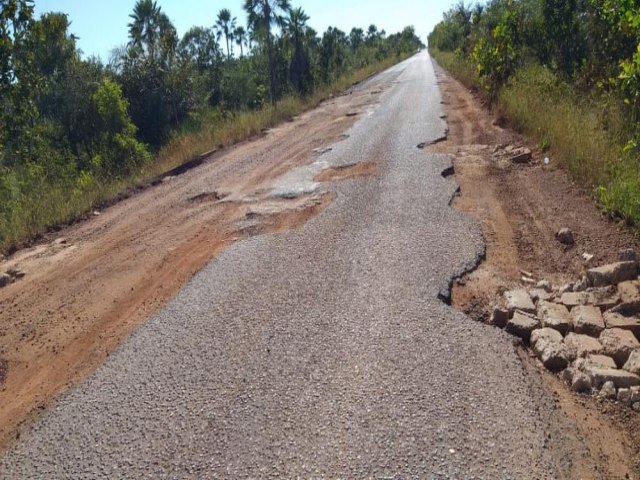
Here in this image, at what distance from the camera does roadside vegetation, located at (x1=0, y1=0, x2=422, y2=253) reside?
7.44 metres

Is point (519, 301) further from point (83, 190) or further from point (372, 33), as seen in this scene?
point (372, 33)

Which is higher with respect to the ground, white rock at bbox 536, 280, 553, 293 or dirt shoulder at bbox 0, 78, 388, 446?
dirt shoulder at bbox 0, 78, 388, 446

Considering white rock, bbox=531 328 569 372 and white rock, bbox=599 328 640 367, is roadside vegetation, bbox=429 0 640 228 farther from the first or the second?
white rock, bbox=531 328 569 372

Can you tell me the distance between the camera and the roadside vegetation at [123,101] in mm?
7441

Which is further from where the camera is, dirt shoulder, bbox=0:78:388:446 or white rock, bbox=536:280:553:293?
white rock, bbox=536:280:553:293

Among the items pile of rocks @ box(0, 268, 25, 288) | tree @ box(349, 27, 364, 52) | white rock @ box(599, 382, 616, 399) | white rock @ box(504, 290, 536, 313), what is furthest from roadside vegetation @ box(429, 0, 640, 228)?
tree @ box(349, 27, 364, 52)

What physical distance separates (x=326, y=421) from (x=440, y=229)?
2966 millimetres

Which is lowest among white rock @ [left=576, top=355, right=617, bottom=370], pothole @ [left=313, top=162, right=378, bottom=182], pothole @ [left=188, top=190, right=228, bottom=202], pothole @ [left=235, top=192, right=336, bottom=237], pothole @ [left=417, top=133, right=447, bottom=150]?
white rock @ [left=576, top=355, right=617, bottom=370]

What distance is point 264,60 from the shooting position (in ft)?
130

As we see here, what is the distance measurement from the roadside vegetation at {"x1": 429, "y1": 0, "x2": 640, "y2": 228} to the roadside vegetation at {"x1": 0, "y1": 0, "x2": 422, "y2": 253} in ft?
21.3

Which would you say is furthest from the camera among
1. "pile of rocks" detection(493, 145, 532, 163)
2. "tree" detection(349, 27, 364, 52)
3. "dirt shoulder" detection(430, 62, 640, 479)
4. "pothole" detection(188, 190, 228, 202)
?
"tree" detection(349, 27, 364, 52)

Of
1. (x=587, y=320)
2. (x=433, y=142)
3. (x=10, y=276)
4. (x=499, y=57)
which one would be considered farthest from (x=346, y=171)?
(x=499, y=57)

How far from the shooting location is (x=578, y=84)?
10188 millimetres

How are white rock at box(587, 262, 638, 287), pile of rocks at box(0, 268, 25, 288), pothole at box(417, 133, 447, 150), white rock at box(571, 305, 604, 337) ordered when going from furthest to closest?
pothole at box(417, 133, 447, 150)
pile of rocks at box(0, 268, 25, 288)
white rock at box(587, 262, 638, 287)
white rock at box(571, 305, 604, 337)
